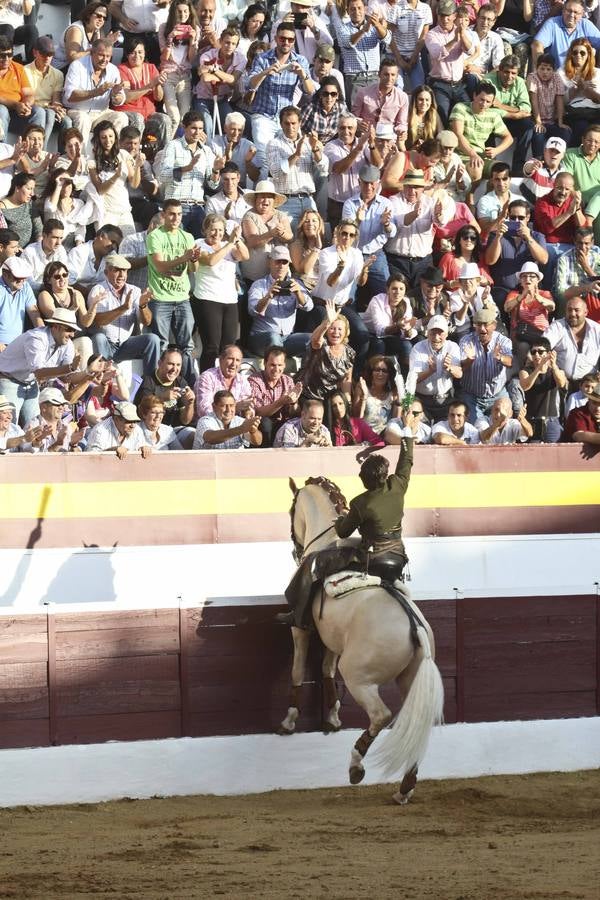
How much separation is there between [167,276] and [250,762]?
3.99 metres

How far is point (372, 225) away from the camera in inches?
465

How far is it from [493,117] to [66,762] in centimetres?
701

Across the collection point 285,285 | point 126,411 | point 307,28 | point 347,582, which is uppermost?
point 307,28

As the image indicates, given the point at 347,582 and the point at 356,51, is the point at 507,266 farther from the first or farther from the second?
the point at 347,582

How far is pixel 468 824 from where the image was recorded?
23.4 feet

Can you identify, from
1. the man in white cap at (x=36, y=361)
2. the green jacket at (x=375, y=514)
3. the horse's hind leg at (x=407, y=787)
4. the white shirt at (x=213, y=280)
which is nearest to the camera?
the horse's hind leg at (x=407, y=787)

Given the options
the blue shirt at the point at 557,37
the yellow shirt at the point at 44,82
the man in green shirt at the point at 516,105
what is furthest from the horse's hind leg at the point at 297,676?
the blue shirt at the point at 557,37

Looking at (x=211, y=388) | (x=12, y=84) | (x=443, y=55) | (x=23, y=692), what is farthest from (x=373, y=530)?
(x=443, y=55)

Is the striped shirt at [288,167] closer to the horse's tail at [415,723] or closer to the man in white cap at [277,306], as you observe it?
the man in white cap at [277,306]

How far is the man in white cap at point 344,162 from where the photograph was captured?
470 inches

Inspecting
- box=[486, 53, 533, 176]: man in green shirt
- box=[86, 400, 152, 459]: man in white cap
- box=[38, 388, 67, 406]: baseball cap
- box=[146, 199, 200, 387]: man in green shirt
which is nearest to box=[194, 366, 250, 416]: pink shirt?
box=[146, 199, 200, 387]: man in green shirt

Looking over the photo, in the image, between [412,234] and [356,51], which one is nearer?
[412,234]

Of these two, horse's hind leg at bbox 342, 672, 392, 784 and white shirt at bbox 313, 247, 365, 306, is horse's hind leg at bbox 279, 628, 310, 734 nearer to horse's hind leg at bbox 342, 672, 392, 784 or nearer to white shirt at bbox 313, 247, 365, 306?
horse's hind leg at bbox 342, 672, 392, 784

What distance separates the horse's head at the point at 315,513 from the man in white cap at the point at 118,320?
8.01 ft
